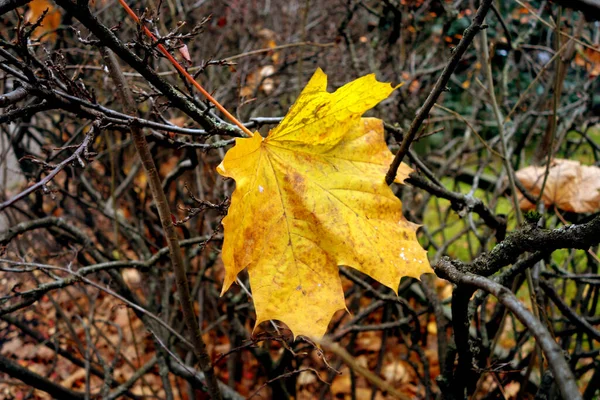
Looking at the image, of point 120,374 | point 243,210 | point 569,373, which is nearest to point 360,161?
point 243,210

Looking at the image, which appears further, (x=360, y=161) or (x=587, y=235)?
(x=360, y=161)

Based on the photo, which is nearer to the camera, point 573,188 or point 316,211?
point 316,211

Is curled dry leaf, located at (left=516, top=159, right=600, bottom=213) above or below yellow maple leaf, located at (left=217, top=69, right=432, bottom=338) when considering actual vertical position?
below

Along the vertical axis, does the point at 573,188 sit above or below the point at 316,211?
below

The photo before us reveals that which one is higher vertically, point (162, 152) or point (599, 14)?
point (599, 14)

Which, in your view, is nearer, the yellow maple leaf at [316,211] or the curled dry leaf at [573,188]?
the yellow maple leaf at [316,211]

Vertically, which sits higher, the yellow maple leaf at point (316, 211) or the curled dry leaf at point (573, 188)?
the yellow maple leaf at point (316, 211)

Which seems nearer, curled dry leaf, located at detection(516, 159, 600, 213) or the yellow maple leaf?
the yellow maple leaf

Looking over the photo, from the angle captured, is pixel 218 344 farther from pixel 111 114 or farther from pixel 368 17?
pixel 368 17
